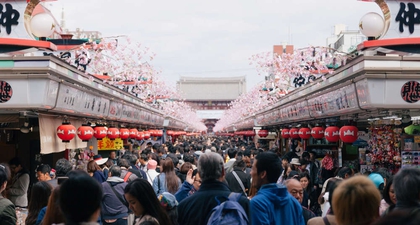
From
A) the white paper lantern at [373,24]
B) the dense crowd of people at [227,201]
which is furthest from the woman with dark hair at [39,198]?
the white paper lantern at [373,24]

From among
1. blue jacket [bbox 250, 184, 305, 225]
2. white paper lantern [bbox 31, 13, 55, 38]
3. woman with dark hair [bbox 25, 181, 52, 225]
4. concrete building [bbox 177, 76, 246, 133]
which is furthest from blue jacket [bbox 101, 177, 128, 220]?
concrete building [bbox 177, 76, 246, 133]

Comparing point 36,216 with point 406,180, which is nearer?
point 406,180

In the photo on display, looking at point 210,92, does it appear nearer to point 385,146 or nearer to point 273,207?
point 385,146

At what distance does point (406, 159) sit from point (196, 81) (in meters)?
103

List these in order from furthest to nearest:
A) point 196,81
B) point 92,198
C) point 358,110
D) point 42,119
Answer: point 196,81, point 42,119, point 358,110, point 92,198

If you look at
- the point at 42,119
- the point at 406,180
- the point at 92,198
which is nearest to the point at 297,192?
the point at 406,180

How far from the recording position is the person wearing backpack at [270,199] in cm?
523

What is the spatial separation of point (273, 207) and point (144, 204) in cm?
127

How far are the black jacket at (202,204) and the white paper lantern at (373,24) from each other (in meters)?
6.48

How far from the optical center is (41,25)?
1129cm

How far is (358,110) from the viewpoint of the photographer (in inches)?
419

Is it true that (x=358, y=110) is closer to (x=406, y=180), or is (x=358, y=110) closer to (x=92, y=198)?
(x=406, y=180)

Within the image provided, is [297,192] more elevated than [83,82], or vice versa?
[83,82]

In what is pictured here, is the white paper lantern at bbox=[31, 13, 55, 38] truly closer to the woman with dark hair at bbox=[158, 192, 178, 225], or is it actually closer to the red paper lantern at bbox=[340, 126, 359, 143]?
the woman with dark hair at bbox=[158, 192, 178, 225]
